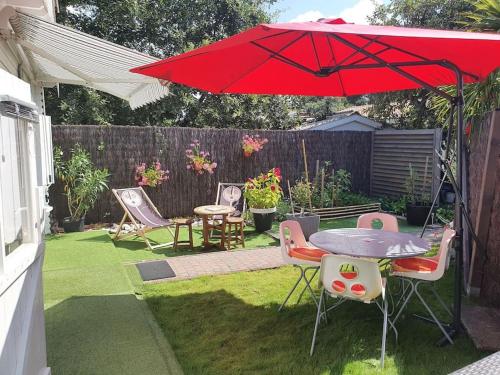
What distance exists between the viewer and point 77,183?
24.7 feet

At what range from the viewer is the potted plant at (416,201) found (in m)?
8.05

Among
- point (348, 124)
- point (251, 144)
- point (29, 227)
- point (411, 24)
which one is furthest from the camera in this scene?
point (411, 24)

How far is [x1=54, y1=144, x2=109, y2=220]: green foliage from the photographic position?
7.36 meters

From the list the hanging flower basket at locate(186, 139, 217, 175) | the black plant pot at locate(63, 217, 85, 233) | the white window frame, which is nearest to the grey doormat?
the white window frame

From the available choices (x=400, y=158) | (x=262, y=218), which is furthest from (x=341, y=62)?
(x=400, y=158)

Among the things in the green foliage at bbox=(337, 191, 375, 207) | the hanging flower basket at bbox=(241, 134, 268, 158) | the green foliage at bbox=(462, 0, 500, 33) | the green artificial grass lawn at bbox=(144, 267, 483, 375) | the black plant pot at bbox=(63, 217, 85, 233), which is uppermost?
the green foliage at bbox=(462, 0, 500, 33)

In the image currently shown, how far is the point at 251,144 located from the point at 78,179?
3765 millimetres

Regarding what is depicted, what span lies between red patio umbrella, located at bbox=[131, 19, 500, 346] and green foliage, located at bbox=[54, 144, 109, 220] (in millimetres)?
3908

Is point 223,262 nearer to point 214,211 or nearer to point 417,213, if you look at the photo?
point 214,211

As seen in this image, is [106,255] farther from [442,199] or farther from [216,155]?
[442,199]

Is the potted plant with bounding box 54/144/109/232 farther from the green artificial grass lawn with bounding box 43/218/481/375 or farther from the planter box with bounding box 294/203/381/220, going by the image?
the planter box with bounding box 294/203/381/220

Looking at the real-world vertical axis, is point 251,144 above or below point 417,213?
above

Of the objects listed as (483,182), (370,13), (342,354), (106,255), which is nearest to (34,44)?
(106,255)

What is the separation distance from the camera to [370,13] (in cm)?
1686
